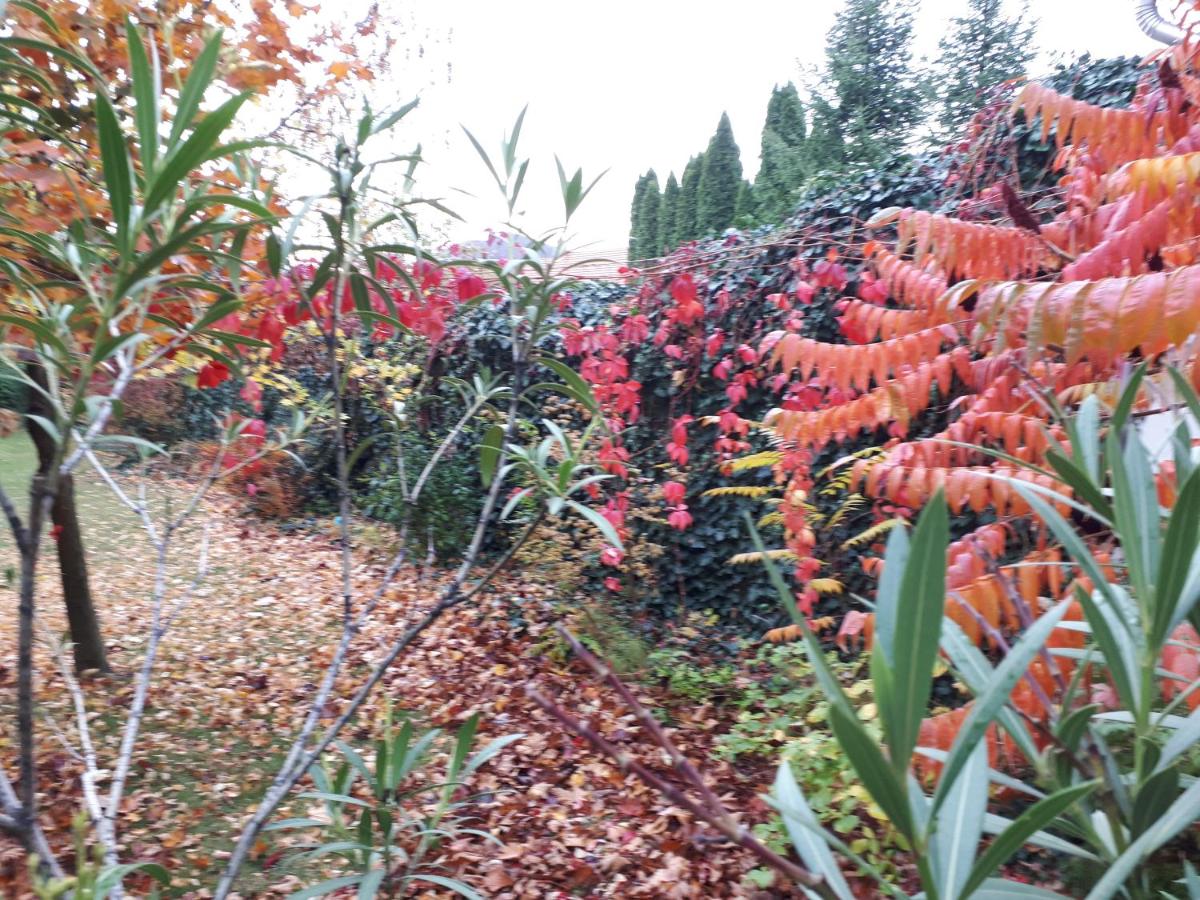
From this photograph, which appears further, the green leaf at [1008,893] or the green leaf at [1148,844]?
the green leaf at [1008,893]

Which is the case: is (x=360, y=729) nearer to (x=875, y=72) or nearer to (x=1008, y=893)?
(x=1008, y=893)

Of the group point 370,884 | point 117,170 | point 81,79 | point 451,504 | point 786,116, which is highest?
point 786,116

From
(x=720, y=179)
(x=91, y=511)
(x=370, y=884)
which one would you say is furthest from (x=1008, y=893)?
(x=720, y=179)

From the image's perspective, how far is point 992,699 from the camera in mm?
594

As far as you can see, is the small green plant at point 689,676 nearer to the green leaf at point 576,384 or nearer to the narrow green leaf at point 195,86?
the green leaf at point 576,384

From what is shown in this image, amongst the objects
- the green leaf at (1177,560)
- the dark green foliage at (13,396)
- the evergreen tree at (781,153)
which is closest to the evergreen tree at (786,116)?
the evergreen tree at (781,153)

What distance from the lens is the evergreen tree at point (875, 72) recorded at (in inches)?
411

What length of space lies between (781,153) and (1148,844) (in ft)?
32.7

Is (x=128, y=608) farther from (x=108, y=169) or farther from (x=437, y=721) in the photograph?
(x=108, y=169)

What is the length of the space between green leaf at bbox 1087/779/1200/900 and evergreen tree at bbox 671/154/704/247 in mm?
10742

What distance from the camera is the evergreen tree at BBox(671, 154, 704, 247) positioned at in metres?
10.9

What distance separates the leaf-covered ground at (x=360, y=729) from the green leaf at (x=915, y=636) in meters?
1.42

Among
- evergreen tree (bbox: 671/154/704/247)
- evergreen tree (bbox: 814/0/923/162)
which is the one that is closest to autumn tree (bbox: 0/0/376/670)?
evergreen tree (bbox: 671/154/704/247)

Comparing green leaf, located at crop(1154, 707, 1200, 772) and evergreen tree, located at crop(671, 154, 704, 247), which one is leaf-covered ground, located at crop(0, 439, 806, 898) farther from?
evergreen tree, located at crop(671, 154, 704, 247)
